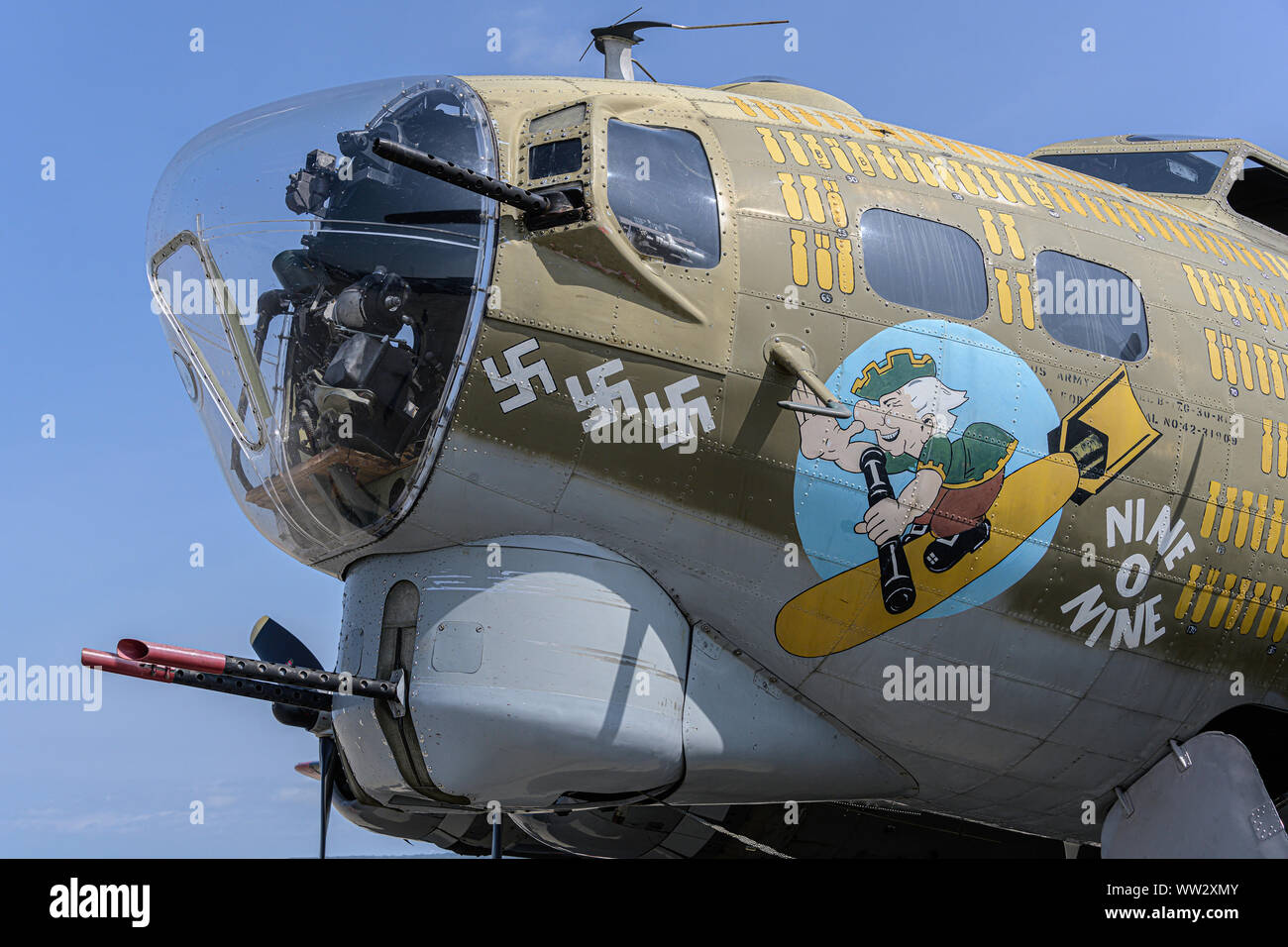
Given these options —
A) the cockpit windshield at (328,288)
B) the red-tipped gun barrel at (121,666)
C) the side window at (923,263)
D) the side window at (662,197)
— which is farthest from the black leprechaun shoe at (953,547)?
the red-tipped gun barrel at (121,666)

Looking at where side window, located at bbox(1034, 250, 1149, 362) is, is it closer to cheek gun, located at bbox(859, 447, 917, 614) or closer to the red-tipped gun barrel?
cheek gun, located at bbox(859, 447, 917, 614)

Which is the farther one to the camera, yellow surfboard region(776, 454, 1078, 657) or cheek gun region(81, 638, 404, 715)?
yellow surfboard region(776, 454, 1078, 657)

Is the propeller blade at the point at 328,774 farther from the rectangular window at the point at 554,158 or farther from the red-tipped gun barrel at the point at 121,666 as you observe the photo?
the rectangular window at the point at 554,158

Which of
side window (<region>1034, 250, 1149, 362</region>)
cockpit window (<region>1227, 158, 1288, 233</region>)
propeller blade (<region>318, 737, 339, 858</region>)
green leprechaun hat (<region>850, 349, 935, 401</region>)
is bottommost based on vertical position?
propeller blade (<region>318, 737, 339, 858</region>)

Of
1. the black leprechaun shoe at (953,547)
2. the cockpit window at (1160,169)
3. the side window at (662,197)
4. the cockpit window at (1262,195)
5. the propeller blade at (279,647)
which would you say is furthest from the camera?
the cockpit window at (1262,195)

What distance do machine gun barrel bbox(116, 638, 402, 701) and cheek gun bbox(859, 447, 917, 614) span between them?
3054 mm

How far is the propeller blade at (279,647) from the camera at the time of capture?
430 inches

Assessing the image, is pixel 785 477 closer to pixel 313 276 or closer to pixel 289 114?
pixel 313 276

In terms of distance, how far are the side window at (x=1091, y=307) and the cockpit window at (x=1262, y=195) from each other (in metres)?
3.89

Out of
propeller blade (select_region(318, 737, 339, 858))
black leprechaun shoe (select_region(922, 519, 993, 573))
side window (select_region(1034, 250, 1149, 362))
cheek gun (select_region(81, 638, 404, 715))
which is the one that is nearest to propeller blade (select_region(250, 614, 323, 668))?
propeller blade (select_region(318, 737, 339, 858))

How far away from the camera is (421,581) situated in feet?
27.8

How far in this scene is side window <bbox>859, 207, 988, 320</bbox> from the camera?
29.3 ft
